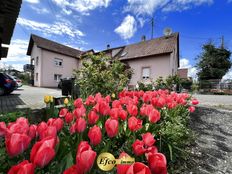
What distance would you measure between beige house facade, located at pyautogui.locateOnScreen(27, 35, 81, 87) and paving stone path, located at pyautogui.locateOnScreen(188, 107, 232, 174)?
81.6 feet

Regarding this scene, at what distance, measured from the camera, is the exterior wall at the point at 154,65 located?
2117 centimetres

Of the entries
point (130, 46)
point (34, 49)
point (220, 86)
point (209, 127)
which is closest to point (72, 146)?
point (209, 127)

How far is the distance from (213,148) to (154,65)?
19556 millimetres

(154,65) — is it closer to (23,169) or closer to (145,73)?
(145,73)

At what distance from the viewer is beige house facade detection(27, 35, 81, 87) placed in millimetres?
28094

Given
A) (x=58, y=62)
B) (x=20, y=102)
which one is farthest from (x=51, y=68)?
(x=20, y=102)

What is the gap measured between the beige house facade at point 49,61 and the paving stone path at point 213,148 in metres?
24.9

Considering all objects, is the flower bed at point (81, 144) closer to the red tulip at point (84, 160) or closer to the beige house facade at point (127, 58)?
the red tulip at point (84, 160)

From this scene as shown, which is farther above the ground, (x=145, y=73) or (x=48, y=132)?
(x=145, y=73)

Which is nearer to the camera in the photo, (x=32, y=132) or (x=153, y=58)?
(x=32, y=132)

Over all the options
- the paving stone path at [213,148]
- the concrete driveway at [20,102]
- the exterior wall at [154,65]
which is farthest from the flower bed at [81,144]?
the exterior wall at [154,65]

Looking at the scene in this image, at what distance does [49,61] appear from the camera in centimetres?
2894

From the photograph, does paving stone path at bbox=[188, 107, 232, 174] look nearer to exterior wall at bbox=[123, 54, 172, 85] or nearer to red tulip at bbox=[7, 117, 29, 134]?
red tulip at bbox=[7, 117, 29, 134]

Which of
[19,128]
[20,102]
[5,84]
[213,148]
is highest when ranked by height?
[5,84]
